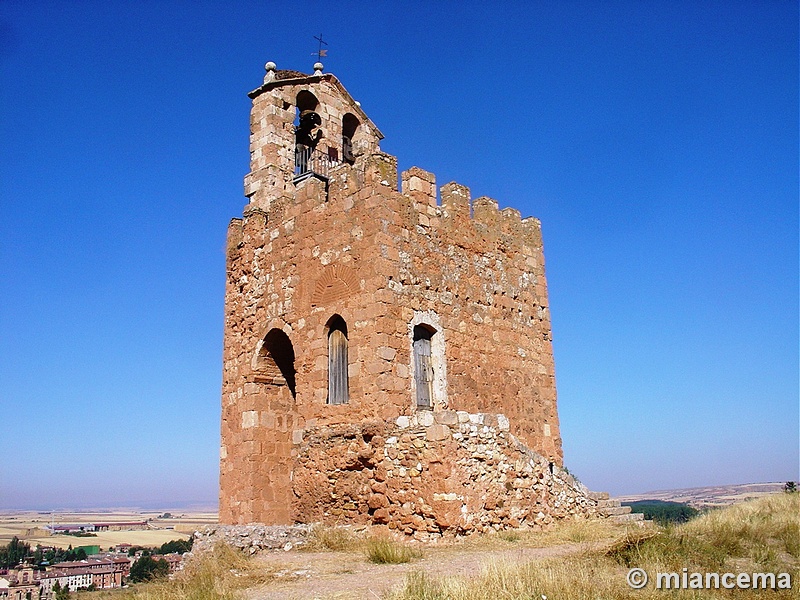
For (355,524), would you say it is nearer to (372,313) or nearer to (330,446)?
(330,446)

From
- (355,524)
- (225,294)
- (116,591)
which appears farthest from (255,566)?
(225,294)

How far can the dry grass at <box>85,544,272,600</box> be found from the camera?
253 inches

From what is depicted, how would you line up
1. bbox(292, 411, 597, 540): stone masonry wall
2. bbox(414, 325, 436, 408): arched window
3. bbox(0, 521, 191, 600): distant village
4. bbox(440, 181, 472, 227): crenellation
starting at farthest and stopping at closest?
bbox(440, 181, 472, 227): crenellation
bbox(414, 325, 436, 408): arched window
bbox(292, 411, 597, 540): stone masonry wall
bbox(0, 521, 191, 600): distant village

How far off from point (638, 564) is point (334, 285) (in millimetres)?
6416

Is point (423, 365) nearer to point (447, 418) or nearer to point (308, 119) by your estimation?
point (447, 418)

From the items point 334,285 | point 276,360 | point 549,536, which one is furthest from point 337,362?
point 549,536

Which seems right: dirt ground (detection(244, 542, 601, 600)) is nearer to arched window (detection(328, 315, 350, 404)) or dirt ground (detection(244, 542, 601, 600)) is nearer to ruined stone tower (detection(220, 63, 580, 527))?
Answer: ruined stone tower (detection(220, 63, 580, 527))

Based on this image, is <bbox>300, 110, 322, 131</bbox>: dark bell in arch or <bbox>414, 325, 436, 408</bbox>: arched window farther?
<bbox>300, 110, 322, 131</bbox>: dark bell in arch

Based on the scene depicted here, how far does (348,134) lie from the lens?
50.6 feet

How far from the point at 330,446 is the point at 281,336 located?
2.76m

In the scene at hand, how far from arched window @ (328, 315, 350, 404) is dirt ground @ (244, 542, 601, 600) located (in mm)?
2810

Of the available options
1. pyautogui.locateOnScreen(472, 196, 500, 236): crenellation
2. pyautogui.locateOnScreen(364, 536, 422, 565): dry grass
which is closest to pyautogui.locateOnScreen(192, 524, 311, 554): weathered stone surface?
pyautogui.locateOnScreen(364, 536, 422, 565): dry grass

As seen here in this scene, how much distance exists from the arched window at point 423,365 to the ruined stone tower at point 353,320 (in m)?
0.02

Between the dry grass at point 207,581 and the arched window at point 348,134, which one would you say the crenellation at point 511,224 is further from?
the dry grass at point 207,581
